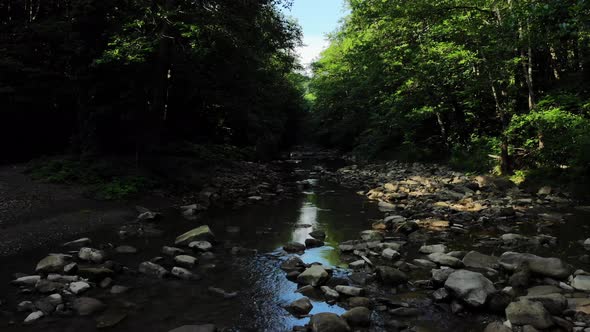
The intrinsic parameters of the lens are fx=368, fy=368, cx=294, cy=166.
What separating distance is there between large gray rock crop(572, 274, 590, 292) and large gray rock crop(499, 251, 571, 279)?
0.20m

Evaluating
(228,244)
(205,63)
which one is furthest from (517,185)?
(205,63)

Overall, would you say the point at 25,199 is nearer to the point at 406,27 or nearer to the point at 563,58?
the point at 406,27

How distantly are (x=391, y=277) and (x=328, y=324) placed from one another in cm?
194

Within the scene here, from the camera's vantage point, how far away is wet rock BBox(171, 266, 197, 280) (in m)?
6.54

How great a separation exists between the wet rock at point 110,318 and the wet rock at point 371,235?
18.3 ft

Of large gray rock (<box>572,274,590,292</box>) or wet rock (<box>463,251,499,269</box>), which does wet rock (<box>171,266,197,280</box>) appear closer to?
wet rock (<box>463,251,499,269</box>)

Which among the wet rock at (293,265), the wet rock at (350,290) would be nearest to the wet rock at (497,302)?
the wet rock at (350,290)

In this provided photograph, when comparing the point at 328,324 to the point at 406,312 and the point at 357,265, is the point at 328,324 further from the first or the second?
the point at 357,265

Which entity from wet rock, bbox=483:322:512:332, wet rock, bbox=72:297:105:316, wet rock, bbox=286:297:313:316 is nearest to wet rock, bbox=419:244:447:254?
wet rock, bbox=483:322:512:332

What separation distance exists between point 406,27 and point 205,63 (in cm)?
901

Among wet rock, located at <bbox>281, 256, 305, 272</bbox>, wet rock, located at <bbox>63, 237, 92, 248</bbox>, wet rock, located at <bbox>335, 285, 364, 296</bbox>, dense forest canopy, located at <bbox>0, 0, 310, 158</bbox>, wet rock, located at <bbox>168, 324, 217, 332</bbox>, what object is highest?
dense forest canopy, located at <bbox>0, 0, 310, 158</bbox>

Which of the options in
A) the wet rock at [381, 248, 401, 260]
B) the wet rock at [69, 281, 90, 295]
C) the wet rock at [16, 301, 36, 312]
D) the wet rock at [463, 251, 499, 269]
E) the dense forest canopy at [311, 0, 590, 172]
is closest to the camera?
the wet rock at [16, 301, 36, 312]

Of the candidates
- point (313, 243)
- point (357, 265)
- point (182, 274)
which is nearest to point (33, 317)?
point (182, 274)

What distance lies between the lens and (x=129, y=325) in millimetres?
4879
